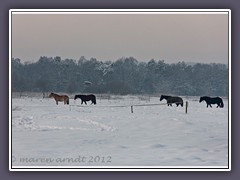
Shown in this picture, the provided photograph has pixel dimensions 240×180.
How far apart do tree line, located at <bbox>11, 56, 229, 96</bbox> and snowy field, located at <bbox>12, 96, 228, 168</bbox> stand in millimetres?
129

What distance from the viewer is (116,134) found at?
207 inches

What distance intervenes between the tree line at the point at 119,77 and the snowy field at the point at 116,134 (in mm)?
129

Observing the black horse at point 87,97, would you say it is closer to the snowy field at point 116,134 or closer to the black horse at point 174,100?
the snowy field at point 116,134

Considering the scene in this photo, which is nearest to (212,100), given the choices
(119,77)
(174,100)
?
(174,100)

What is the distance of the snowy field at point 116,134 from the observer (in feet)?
17.1

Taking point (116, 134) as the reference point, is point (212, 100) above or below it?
above

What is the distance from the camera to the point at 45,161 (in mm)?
5207

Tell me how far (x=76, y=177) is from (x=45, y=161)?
385 millimetres

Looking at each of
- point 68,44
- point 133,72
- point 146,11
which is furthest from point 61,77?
point 146,11

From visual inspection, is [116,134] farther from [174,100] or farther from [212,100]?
[212,100]

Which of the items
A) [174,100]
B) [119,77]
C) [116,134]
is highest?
[119,77]

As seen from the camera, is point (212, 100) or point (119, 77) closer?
point (212, 100)

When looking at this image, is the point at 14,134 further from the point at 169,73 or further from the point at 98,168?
the point at 169,73

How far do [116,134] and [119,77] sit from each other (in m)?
0.64
